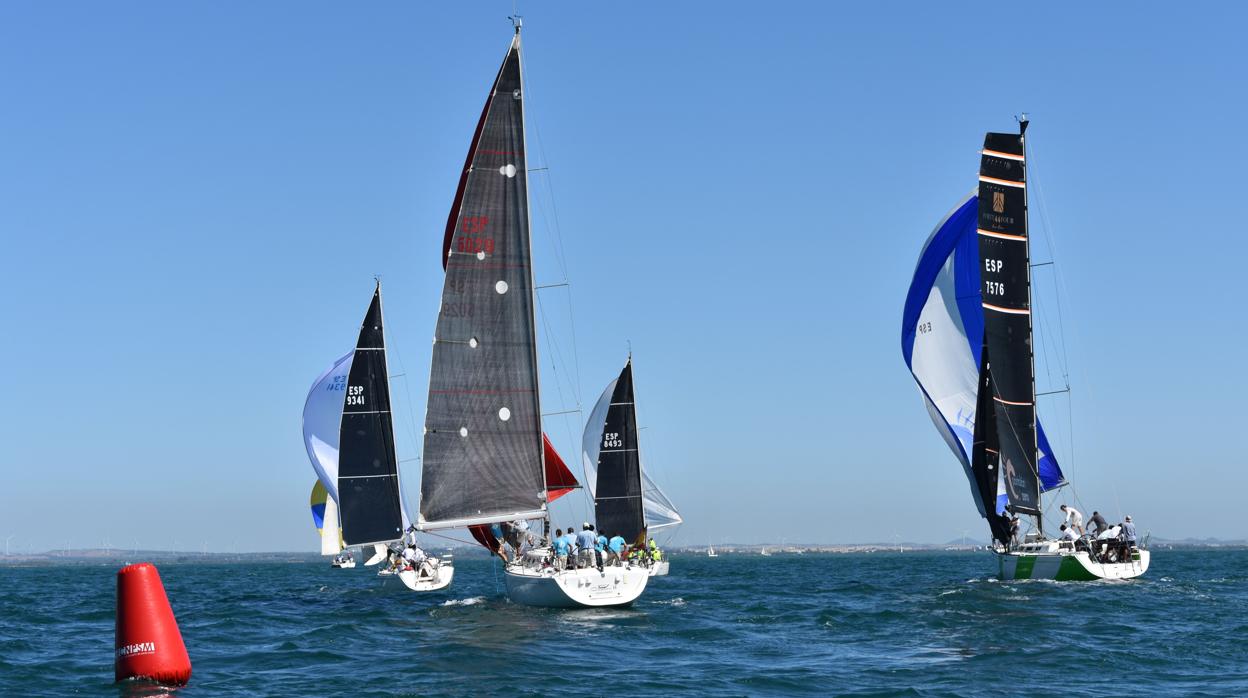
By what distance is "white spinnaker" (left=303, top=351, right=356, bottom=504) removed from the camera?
4662 centimetres

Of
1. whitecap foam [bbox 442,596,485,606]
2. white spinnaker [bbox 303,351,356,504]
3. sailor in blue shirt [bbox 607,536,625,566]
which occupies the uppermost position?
white spinnaker [bbox 303,351,356,504]

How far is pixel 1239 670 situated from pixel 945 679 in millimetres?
4615

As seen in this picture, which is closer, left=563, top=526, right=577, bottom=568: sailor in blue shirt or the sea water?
the sea water

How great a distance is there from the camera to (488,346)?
99.4 feet

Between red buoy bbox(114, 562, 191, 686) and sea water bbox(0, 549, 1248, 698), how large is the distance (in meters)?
0.38

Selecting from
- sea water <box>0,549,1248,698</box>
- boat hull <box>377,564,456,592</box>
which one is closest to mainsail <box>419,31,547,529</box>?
sea water <box>0,549,1248,698</box>

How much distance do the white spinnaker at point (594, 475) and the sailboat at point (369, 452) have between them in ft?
33.0

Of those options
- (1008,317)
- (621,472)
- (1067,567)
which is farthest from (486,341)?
(1008,317)

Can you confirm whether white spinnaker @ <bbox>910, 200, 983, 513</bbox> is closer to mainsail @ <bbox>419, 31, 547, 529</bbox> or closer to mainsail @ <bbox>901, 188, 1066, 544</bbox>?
mainsail @ <bbox>901, 188, 1066, 544</bbox>

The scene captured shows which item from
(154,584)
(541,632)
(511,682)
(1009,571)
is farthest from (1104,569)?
(154,584)

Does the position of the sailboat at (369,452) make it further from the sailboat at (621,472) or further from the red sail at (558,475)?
the sailboat at (621,472)

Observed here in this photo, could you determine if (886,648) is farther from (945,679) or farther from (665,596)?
(665,596)

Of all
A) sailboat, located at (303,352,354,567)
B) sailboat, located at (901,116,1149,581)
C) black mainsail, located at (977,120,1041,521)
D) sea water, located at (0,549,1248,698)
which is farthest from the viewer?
sailboat, located at (303,352,354,567)

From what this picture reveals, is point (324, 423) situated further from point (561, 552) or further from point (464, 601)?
point (561, 552)
